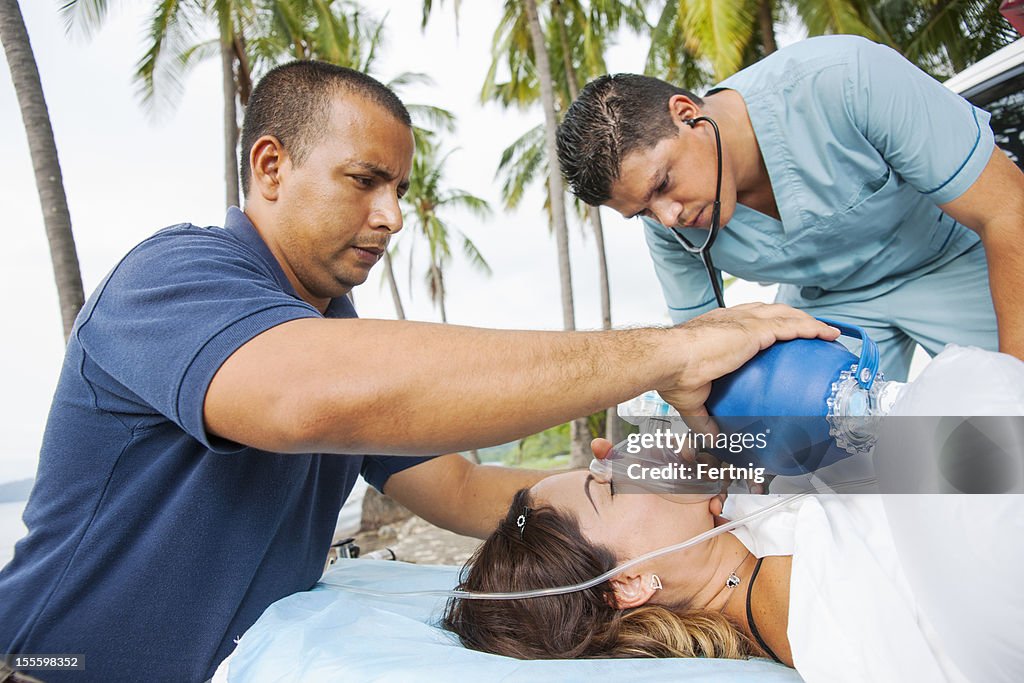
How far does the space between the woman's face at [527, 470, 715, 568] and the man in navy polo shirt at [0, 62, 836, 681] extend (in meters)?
0.40

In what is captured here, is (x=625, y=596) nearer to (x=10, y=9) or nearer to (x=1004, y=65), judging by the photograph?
(x=1004, y=65)

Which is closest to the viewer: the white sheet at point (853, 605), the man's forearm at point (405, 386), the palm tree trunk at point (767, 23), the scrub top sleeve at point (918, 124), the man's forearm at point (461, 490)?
the man's forearm at point (405, 386)

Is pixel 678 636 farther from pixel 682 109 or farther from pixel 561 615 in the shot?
pixel 682 109

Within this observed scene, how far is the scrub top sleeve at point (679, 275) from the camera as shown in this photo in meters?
2.65

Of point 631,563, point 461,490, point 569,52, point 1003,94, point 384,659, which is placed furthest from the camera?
point 569,52

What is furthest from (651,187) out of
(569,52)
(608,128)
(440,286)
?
(440,286)

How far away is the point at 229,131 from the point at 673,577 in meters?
9.69

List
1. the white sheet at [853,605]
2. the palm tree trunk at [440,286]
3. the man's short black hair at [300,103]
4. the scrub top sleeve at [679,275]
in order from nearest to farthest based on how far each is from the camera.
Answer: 1. the white sheet at [853,605]
2. the man's short black hair at [300,103]
3. the scrub top sleeve at [679,275]
4. the palm tree trunk at [440,286]

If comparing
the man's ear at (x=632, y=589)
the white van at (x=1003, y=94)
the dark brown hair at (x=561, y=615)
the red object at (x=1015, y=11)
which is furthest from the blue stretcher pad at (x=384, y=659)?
the white van at (x=1003, y=94)

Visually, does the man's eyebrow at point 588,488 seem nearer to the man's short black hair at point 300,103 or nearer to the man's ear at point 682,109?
the man's short black hair at point 300,103

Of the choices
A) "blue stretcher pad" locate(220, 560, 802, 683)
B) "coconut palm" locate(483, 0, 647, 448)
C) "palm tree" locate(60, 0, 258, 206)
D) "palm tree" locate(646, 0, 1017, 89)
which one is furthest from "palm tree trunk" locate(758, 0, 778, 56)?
"blue stretcher pad" locate(220, 560, 802, 683)

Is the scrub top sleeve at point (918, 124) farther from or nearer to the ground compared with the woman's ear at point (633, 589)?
farther from the ground

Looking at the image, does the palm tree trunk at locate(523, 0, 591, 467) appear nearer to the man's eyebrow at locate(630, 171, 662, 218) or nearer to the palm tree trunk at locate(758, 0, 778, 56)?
the palm tree trunk at locate(758, 0, 778, 56)

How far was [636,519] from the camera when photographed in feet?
5.43
